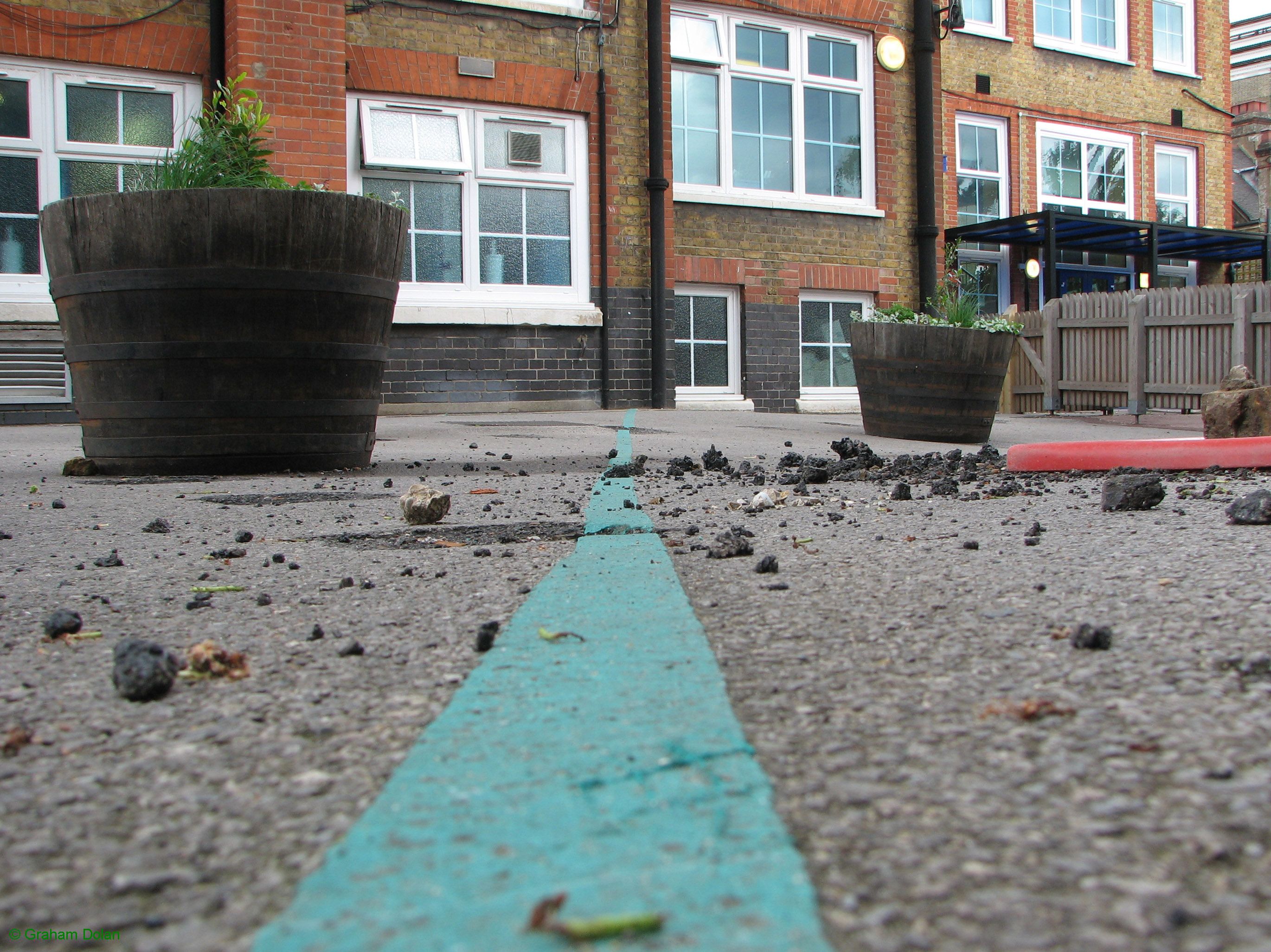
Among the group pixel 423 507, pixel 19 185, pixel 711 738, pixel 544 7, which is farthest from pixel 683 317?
pixel 711 738

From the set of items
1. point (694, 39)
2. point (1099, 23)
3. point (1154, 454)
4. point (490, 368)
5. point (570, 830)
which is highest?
point (1099, 23)

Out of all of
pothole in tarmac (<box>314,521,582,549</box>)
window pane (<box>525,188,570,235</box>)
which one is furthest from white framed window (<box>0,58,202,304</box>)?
pothole in tarmac (<box>314,521,582,549</box>)

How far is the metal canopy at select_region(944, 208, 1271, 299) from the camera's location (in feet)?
51.8

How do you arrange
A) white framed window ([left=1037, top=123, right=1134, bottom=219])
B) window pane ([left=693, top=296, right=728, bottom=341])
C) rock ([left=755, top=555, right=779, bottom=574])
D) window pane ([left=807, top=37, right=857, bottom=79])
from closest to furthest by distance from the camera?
1. rock ([left=755, top=555, right=779, bottom=574])
2. window pane ([left=693, top=296, right=728, bottom=341])
3. window pane ([left=807, top=37, right=857, bottom=79])
4. white framed window ([left=1037, top=123, right=1134, bottom=219])

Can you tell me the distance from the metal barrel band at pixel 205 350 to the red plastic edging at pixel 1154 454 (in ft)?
10.5

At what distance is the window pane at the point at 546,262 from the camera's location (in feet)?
38.9

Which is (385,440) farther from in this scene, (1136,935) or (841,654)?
(1136,935)

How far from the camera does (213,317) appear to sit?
4672 millimetres

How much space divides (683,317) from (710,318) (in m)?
0.40

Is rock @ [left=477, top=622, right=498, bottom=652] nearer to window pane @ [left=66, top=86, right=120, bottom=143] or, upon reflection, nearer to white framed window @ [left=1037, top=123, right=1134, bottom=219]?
window pane @ [left=66, top=86, right=120, bottom=143]

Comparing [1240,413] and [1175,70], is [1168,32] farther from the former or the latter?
[1240,413]

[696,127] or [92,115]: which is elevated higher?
[696,127]

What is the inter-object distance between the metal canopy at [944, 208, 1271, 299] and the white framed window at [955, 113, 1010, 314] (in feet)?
0.89

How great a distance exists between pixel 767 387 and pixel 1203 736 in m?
12.3
